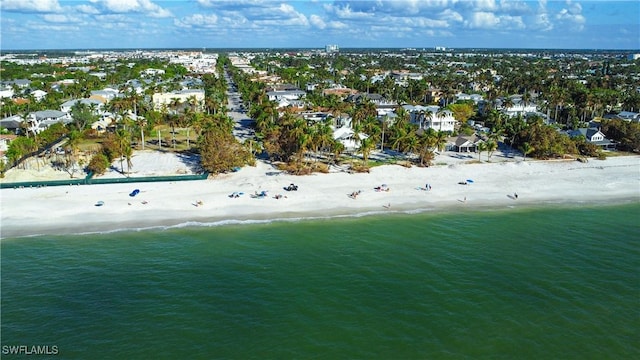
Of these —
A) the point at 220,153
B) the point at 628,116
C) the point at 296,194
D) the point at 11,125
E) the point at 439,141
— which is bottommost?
the point at 296,194

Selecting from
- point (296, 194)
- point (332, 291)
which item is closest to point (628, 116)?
point (296, 194)

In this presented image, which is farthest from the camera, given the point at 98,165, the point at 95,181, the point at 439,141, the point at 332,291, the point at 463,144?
the point at 463,144

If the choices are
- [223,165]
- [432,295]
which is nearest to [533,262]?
[432,295]

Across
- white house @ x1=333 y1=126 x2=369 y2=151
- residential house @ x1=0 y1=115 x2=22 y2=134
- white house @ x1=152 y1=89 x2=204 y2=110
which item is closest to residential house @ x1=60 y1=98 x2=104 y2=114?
residential house @ x1=0 y1=115 x2=22 y2=134

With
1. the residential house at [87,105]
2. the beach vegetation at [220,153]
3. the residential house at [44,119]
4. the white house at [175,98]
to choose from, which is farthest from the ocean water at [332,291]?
the white house at [175,98]

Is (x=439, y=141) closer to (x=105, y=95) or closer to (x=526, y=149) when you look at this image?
(x=526, y=149)

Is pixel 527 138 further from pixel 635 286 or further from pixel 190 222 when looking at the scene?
pixel 190 222

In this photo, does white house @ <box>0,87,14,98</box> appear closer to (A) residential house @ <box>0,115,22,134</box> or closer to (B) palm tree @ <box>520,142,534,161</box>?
(A) residential house @ <box>0,115,22,134</box>

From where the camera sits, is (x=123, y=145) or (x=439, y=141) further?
(x=439, y=141)
